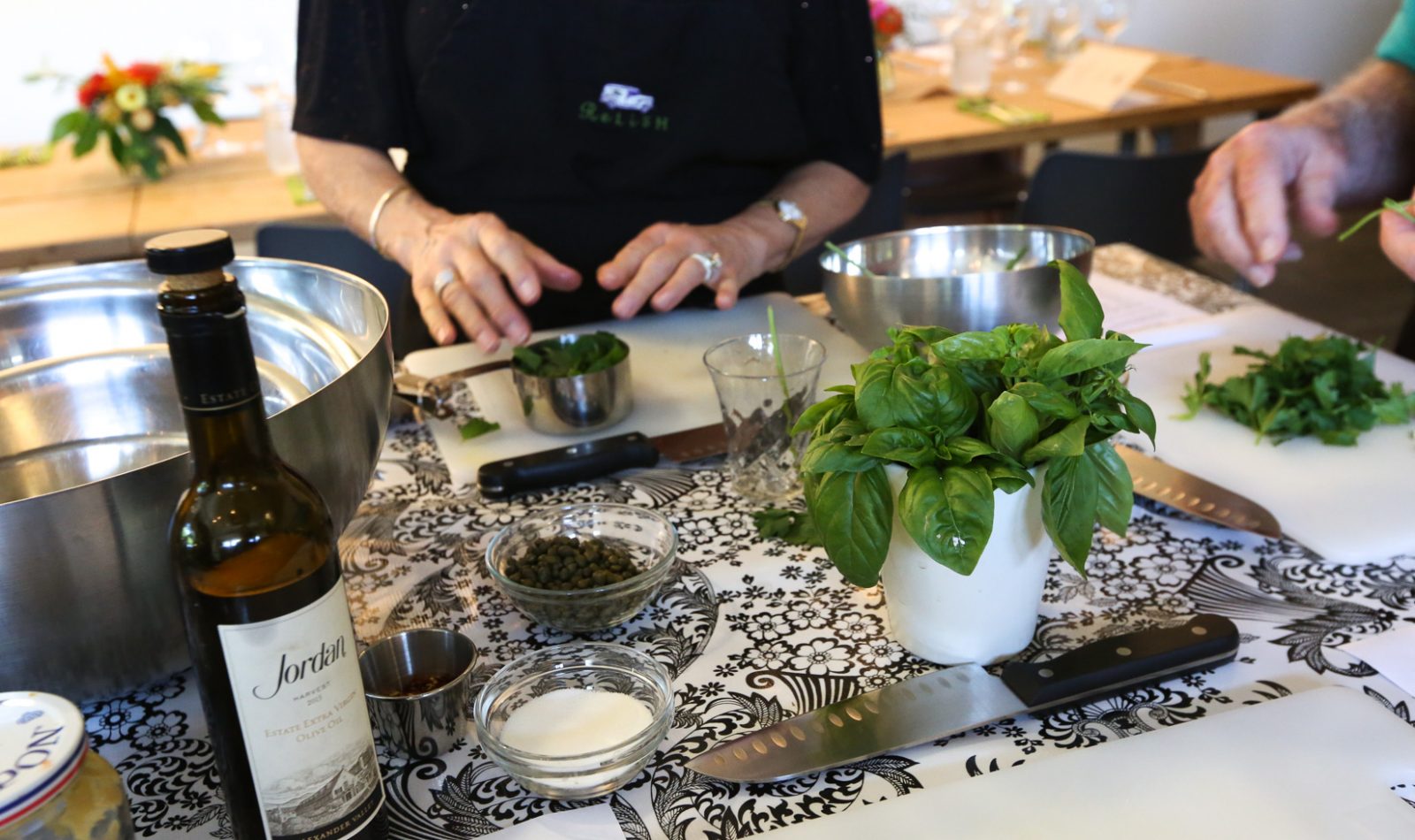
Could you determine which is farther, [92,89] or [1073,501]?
[92,89]

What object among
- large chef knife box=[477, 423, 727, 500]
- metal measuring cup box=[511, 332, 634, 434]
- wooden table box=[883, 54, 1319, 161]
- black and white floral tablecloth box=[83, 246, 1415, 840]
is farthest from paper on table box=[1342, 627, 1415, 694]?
wooden table box=[883, 54, 1319, 161]

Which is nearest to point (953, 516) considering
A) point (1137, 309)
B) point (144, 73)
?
point (1137, 309)

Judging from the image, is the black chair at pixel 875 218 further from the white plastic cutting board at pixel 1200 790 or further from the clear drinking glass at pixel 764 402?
the white plastic cutting board at pixel 1200 790

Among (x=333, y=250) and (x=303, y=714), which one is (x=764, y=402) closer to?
(x=303, y=714)

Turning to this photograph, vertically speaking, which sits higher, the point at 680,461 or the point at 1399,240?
the point at 1399,240

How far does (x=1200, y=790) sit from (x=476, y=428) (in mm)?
732

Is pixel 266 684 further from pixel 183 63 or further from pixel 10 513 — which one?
pixel 183 63

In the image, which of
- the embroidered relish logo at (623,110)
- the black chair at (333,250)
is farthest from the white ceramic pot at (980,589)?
the black chair at (333,250)

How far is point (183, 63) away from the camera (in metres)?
2.84

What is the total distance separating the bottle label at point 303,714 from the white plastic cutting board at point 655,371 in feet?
1.69

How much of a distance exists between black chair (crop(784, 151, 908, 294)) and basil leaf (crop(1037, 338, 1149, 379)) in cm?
163

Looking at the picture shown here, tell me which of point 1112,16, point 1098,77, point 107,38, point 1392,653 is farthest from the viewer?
point 107,38

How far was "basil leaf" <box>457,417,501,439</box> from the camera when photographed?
112 cm

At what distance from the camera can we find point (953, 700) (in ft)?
2.31
